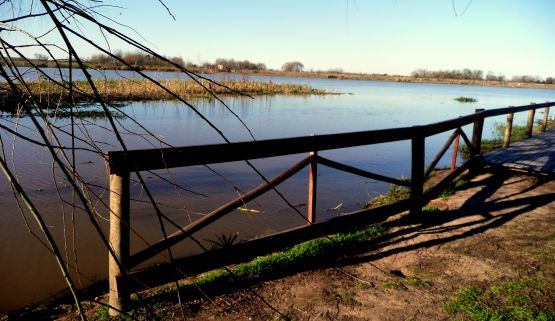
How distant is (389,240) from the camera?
4922 millimetres

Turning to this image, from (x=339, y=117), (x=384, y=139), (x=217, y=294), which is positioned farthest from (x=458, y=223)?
(x=339, y=117)

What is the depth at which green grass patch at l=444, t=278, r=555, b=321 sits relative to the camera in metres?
3.16

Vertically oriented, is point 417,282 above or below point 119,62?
below

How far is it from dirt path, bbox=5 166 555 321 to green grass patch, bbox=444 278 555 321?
43 millimetres

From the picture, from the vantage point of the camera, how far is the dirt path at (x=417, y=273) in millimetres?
3293

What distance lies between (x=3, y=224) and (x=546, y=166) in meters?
10.1

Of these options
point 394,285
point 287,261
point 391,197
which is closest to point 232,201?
point 287,261

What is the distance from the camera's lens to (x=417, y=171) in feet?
18.0

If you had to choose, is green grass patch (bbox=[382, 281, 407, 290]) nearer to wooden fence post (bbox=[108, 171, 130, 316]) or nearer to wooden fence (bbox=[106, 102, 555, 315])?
wooden fence (bbox=[106, 102, 555, 315])

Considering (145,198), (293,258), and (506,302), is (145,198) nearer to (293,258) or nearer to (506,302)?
→ (293,258)

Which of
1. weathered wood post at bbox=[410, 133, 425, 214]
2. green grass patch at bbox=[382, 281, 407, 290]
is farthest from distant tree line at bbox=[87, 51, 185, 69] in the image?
weathered wood post at bbox=[410, 133, 425, 214]

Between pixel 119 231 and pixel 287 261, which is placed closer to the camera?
pixel 119 231

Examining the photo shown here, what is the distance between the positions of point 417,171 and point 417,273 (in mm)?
1884

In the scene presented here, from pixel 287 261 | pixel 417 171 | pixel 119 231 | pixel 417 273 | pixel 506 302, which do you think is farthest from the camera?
pixel 417 171
